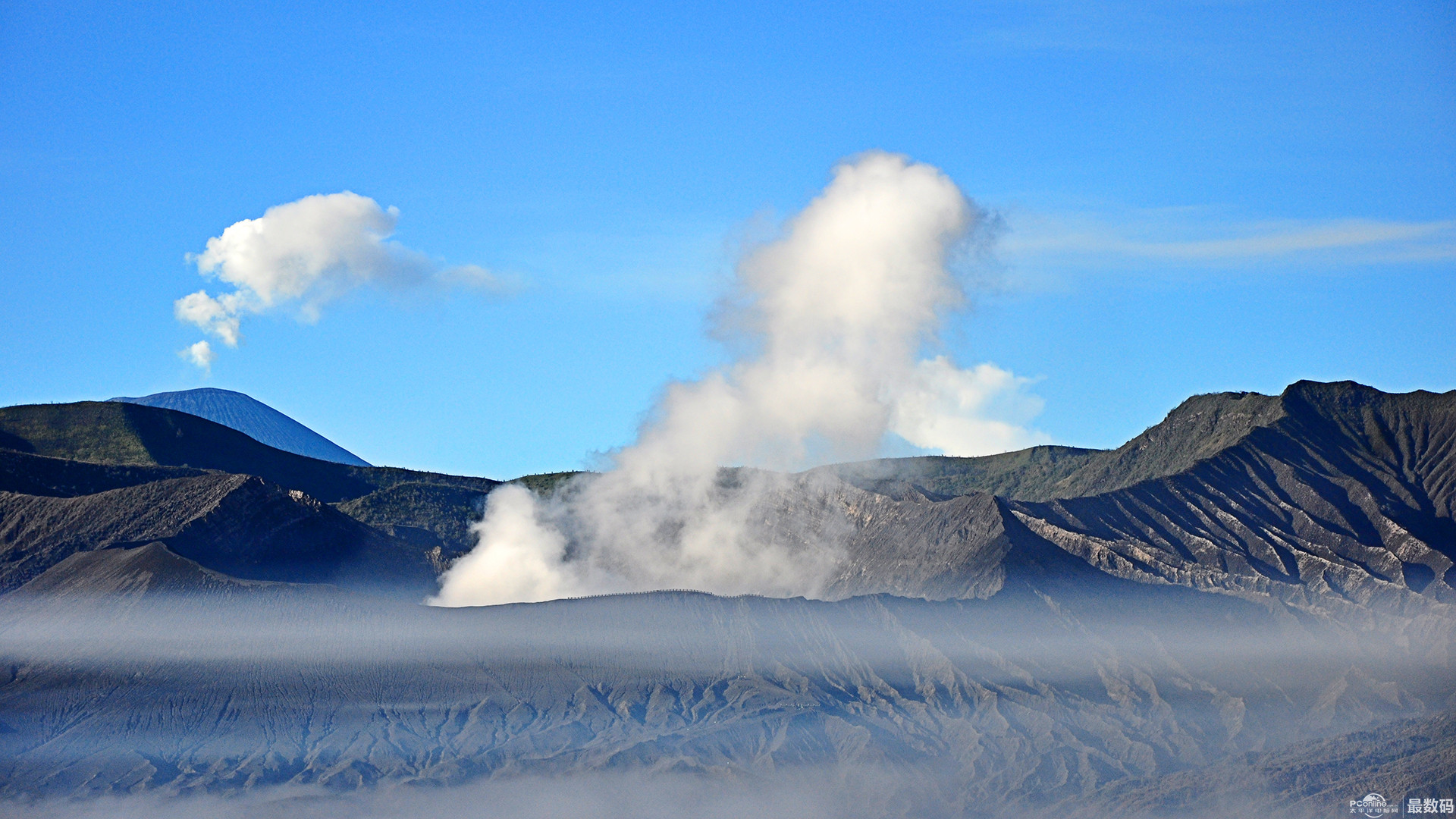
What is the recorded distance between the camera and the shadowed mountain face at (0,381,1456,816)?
A: 124250 millimetres

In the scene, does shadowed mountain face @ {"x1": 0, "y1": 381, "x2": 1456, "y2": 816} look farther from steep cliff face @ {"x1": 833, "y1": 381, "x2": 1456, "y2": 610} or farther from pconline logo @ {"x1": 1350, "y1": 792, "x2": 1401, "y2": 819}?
pconline logo @ {"x1": 1350, "y1": 792, "x2": 1401, "y2": 819}

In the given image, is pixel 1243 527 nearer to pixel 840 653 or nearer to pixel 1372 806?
pixel 840 653

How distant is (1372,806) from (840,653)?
62147 mm

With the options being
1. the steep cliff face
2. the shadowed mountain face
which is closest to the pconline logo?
the shadowed mountain face

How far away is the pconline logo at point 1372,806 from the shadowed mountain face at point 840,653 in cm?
114

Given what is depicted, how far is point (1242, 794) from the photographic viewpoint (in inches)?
4281

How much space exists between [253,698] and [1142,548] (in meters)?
84.8

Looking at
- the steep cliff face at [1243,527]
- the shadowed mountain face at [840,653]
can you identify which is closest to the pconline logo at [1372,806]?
the shadowed mountain face at [840,653]

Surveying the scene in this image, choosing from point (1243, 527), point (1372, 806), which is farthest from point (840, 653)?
point (1372, 806)

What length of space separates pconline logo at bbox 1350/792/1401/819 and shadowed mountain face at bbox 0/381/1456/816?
1137mm

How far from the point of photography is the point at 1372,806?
101 m

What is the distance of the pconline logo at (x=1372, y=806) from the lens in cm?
9950

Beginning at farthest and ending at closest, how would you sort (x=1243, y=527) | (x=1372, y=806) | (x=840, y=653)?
(x=1243, y=527) < (x=840, y=653) < (x=1372, y=806)

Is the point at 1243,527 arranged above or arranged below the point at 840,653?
above
